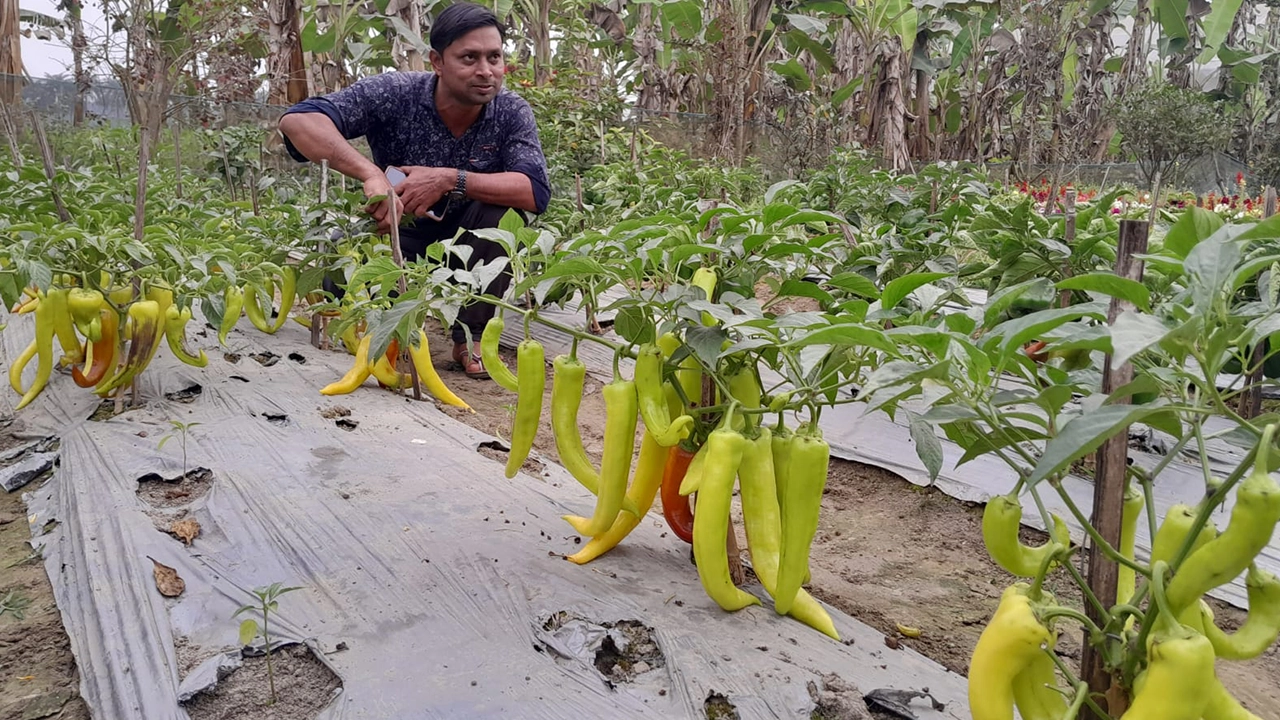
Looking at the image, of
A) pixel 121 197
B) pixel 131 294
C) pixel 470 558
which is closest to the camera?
pixel 470 558

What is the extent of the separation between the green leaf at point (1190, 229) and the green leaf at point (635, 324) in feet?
2.38

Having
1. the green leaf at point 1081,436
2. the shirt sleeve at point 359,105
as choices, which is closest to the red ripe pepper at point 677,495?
the green leaf at point 1081,436

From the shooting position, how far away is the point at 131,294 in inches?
98.3

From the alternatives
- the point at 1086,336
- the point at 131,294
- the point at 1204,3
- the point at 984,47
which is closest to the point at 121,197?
the point at 131,294

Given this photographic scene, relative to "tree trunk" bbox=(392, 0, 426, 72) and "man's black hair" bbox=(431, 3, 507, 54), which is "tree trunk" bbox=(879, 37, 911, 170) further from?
"man's black hair" bbox=(431, 3, 507, 54)

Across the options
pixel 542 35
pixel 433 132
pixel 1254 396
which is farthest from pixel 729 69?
pixel 1254 396

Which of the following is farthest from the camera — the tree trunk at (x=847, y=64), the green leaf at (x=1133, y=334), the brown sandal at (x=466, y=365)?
the tree trunk at (x=847, y=64)

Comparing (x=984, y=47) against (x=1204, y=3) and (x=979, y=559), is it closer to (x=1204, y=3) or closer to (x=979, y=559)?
(x=1204, y=3)

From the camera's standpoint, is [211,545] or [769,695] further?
[211,545]

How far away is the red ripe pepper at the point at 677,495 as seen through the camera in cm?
154

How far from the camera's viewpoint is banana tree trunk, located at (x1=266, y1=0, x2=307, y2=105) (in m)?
7.64

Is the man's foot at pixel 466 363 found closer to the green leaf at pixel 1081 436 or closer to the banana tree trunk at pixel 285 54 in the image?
the green leaf at pixel 1081 436

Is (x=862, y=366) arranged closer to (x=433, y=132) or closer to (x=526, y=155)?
(x=526, y=155)

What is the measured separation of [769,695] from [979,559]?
96 cm
